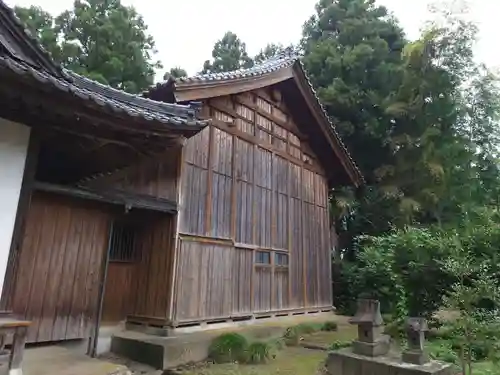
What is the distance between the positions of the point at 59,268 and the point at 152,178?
2.28m

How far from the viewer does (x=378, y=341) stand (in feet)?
18.0

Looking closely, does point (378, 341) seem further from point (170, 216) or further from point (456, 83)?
point (456, 83)

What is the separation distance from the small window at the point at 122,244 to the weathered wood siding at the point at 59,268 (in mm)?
744

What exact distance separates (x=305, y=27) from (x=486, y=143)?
11.7m

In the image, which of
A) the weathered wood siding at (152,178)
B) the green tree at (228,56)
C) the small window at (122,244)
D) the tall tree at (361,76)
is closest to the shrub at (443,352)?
the weathered wood siding at (152,178)

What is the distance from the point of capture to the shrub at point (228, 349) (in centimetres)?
634

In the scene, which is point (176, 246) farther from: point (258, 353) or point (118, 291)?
point (258, 353)

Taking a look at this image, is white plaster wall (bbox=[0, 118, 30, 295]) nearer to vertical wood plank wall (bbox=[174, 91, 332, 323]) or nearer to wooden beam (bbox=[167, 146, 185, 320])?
wooden beam (bbox=[167, 146, 185, 320])

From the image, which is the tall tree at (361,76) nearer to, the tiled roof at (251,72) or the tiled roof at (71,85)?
the tiled roof at (251,72)

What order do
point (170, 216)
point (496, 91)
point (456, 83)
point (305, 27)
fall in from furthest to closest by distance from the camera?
point (305, 27), point (496, 91), point (456, 83), point (170, 216)

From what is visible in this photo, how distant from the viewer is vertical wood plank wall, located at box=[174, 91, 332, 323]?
7.40 meters

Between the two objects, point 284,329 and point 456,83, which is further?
point 456,83

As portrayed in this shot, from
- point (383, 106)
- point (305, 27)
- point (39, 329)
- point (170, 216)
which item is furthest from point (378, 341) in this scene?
point (305, 27)

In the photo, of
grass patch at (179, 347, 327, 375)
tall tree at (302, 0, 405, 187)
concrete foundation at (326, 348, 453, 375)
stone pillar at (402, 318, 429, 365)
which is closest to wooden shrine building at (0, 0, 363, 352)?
grass patch at (179, 347, 327, 375)
